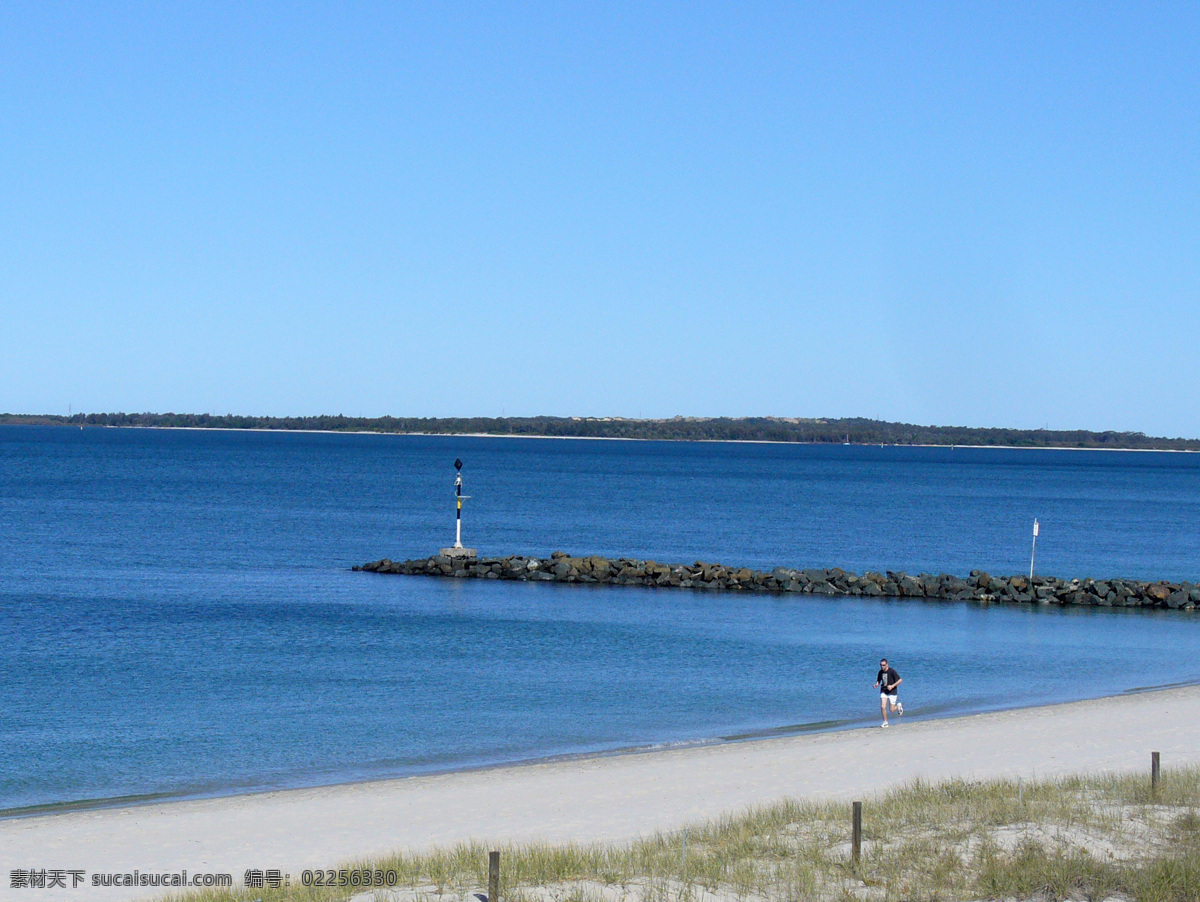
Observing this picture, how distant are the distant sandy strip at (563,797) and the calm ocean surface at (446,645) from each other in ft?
5.85

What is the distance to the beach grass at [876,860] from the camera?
12.4m

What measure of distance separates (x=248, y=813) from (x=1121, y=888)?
11.6 meters

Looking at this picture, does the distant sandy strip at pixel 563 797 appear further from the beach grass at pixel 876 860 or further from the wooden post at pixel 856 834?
the wooden post at pixel 856 834

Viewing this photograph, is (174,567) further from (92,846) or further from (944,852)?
(944,852)

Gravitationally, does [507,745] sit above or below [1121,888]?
below

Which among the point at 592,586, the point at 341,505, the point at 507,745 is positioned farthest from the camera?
the point at 341,505

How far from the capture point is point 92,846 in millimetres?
16078

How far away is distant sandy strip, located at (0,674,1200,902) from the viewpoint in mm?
15711

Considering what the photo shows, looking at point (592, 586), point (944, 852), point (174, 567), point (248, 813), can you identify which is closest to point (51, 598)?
point (174, 567)

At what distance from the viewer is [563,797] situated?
18.7 meters

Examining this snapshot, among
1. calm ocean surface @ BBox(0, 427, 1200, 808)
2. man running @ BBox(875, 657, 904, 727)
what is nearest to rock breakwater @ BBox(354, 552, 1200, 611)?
calm ocean surface @ BBox(0, 427, 1200, 808)

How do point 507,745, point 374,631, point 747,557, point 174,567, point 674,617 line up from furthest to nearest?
1. point 747,557
2. point 174,567
3. point 674,617
4. point 374,631
5. point 507,745

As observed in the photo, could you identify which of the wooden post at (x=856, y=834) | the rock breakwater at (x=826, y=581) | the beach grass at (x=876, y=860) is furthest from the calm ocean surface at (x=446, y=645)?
the wooden post at (x=856, y=834)


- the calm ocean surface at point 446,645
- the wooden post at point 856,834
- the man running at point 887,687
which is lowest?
the calm ocean surface at point 446,645
